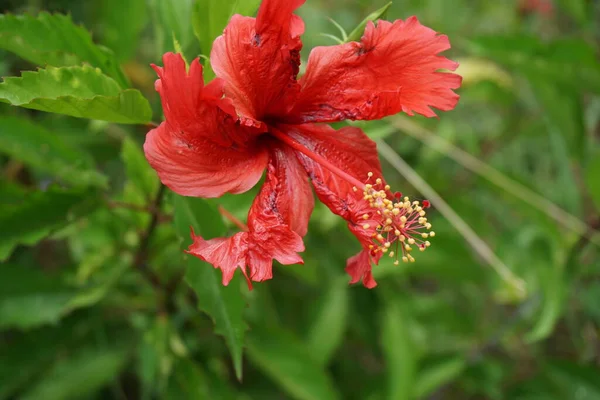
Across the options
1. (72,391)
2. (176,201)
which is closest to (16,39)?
(176,201)

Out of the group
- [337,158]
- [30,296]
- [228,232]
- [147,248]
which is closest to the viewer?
[337,158]

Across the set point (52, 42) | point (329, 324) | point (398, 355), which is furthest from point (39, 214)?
point (398, 355)

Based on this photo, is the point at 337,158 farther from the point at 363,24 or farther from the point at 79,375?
the point at 79,375

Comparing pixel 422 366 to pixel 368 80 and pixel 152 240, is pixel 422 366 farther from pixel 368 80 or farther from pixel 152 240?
pixel 368 80

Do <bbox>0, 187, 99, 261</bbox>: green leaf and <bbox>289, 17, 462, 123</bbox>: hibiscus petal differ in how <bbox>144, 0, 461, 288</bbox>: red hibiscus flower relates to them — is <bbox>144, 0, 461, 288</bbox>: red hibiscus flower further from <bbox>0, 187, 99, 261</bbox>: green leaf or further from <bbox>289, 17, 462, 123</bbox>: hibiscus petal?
<bbox>0, 187, 99, 261</bbox>: green leaf

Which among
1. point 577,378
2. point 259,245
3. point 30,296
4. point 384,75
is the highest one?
point 384,75

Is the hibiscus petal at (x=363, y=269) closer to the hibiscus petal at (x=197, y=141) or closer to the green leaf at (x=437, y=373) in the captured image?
the hibiscus petal at (x=197, y=141)
